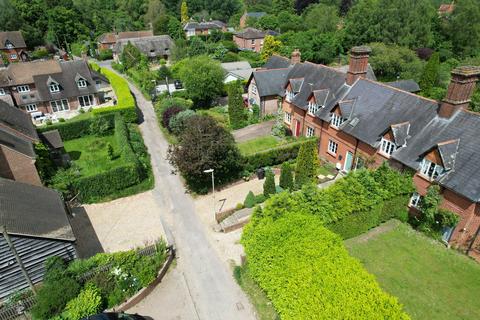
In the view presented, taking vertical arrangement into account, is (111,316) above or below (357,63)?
below

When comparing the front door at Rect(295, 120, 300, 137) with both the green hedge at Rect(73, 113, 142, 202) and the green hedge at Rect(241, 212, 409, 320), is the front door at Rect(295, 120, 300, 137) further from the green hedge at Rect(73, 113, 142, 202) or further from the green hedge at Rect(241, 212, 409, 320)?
the green hedge at Rect(241, 212, 409, 320)

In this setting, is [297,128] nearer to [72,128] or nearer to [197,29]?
[72,128]

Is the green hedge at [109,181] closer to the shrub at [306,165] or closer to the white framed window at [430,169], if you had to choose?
the shrub at [306,165]

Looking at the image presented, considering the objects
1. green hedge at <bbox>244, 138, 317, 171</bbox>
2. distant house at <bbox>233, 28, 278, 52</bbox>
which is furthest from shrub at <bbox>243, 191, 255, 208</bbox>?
distant house at <bbox>233, 28, 278, 52</bbox>

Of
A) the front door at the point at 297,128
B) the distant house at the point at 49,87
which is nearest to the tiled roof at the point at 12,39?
the distant house at the point at 49,87

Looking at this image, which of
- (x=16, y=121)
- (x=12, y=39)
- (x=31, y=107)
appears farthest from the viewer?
(x=12, y=39)

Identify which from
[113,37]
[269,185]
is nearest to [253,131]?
[269,185]
